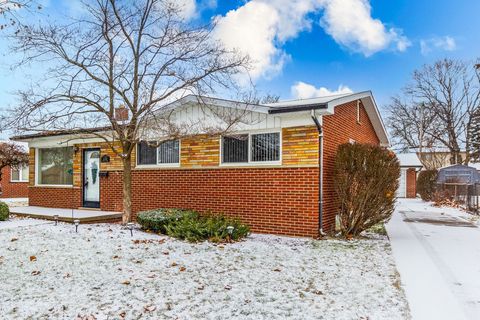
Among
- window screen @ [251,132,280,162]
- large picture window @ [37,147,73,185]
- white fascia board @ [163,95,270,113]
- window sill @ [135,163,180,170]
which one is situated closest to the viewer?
white fascia board @ [163,95,270,113]

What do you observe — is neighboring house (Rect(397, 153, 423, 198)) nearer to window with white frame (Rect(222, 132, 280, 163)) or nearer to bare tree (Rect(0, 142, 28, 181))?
window with white frame (Rect(222, 132, 280, 163))

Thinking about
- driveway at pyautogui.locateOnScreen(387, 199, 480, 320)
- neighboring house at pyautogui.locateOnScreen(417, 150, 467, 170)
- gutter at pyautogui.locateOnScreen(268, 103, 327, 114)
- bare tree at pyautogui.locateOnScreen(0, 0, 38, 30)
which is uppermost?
bare tree at pyautogui.locateOnScreen(0, 0, 38, 30)

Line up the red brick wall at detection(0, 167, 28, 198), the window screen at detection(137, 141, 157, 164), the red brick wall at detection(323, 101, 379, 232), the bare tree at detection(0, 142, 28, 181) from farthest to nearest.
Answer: the red brick wall at detection(0, 167, 28, 198)
the bare tree at detection(0, 142, 28, 181)
the window screen at detection(137, 141, 157, 164)
the red brick wall at detection(323, 101, 379, 232)

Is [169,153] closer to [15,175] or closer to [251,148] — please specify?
[251,148]

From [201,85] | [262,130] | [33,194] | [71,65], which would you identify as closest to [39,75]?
[71,65]

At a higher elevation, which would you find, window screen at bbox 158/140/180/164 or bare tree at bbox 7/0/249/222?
bare tree at bbox 7/0/249/222

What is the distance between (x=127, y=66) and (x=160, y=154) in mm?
2898

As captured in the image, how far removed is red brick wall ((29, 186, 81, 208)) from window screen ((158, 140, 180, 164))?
3691 mm

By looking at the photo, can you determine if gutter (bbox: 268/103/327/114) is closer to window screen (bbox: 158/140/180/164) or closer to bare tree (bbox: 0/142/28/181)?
window screen (bbox: 158/140/180/164)

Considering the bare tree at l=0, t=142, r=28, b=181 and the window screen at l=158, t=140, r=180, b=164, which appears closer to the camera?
the window screen at l=158, t=140, r=180, b=164

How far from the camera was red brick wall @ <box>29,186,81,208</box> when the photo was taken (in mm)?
12578

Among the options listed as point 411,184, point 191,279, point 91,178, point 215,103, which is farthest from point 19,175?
point 411,184

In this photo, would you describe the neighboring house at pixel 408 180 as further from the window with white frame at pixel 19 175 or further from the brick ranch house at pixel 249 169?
the window with white frame at pixel 19 175

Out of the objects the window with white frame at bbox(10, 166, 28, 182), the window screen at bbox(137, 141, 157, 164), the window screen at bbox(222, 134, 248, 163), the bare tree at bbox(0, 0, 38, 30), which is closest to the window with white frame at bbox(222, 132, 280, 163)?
the window screen at bbox(222, 134, 248, 163)
